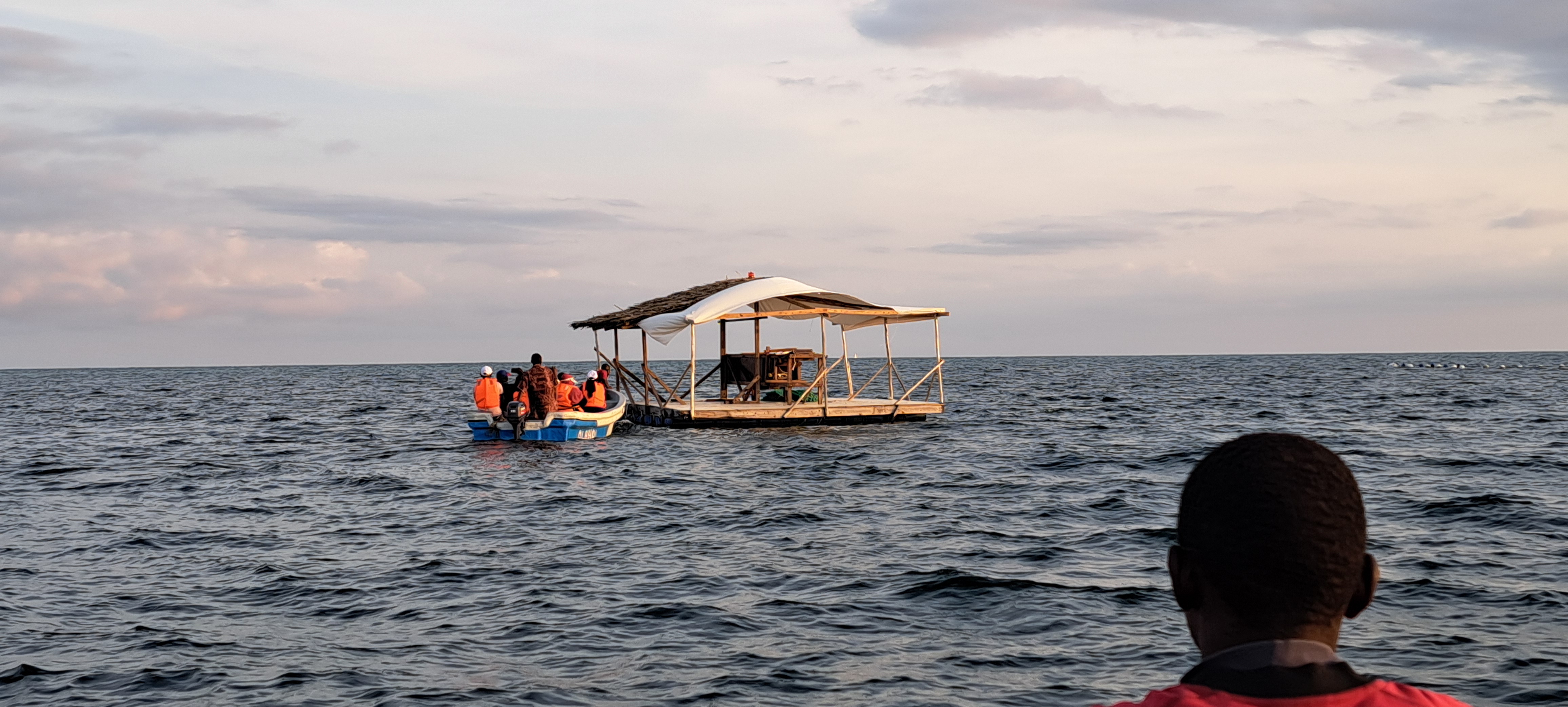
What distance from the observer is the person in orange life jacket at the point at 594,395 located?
30.0 m

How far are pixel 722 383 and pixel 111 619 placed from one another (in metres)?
23.9

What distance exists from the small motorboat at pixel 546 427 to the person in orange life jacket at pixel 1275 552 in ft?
87.9

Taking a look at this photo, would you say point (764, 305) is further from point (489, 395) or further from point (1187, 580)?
point (1187, 580)

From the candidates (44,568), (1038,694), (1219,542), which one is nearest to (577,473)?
(44,568)

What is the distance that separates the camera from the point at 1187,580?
2146 mm

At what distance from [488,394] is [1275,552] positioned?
27.3 meters

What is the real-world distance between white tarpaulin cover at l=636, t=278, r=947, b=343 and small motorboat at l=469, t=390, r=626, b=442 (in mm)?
2724

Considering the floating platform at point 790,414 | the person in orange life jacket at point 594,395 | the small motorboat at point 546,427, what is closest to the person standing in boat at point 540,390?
the small motorboat at point 546,427

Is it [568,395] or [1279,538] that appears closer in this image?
[1279,538]

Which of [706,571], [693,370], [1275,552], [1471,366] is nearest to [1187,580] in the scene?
[1275,552]

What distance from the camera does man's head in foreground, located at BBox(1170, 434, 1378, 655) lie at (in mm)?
2061

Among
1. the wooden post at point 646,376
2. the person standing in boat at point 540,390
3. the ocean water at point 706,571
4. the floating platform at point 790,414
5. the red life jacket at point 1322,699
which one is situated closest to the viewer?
the red life jacket at point 1322,699

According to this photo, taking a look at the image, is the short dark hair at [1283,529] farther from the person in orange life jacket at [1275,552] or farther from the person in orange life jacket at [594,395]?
the person in orange life jacket at [594,395]

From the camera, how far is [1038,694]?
812cm
